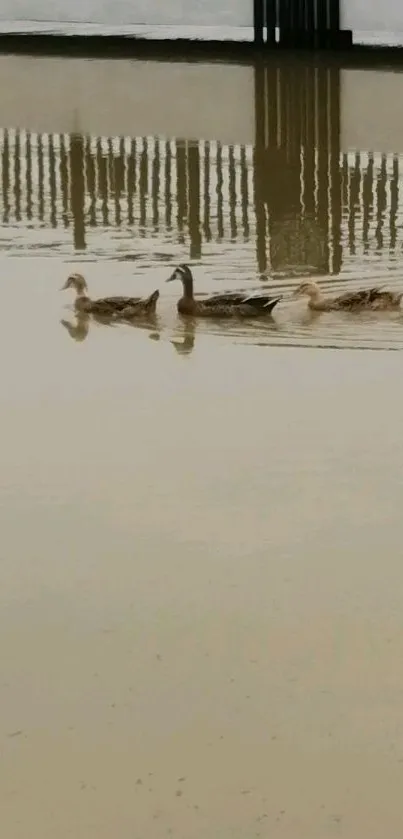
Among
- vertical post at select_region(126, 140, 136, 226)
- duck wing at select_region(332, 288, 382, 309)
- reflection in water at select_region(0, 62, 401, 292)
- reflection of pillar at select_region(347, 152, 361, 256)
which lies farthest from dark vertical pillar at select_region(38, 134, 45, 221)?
duck wing at select_region(332, 288, 382, 309)

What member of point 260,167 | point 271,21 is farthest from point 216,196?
point 271,21

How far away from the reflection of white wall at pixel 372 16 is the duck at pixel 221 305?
13.3 meters

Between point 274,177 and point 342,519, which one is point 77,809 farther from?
point 274,177

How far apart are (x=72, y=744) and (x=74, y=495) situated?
1.71 meters

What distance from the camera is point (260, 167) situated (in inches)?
476

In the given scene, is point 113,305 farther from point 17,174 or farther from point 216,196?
point 17,174

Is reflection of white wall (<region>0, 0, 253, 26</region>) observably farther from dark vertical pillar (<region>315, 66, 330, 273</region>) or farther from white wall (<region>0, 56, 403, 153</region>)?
dark vertical pillar (<region>315, 66, 330, 273</region>)

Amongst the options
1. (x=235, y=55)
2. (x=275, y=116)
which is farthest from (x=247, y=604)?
(x=235, y=55)

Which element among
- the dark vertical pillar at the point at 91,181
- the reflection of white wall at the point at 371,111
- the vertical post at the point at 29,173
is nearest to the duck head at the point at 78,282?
→ the dark vertical pillar at the point at 91,181

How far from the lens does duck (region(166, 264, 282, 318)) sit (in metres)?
7.97

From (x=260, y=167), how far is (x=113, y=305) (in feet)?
14.0

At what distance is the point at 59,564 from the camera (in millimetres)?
5363

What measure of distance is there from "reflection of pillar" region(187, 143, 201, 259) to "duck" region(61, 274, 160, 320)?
48.9 inches

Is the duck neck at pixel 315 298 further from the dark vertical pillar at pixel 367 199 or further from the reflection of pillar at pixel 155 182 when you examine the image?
the reflection of pillar at pixel 155 182
